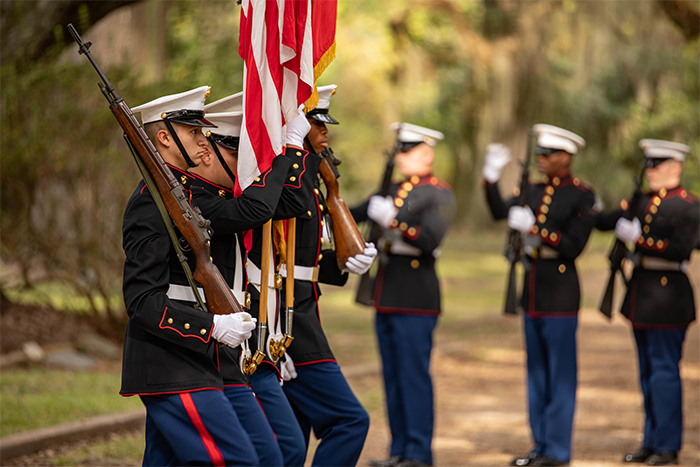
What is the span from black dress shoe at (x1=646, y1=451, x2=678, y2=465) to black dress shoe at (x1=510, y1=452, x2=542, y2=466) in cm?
82

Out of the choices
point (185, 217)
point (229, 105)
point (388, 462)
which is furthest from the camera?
A: point (388, 462)

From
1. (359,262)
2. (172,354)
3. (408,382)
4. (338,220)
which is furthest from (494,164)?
(172,354)

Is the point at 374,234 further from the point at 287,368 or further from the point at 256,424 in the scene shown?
the point at 256,424

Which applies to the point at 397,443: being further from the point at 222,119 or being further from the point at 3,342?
the point at 3,342

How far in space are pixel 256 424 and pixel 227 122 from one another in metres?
1.47

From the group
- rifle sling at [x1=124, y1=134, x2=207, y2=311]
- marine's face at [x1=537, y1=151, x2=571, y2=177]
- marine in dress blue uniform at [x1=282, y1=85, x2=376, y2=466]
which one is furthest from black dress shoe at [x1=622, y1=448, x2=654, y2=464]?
rifle sling at [x1=124, y1=134, x2=207, y2=311]

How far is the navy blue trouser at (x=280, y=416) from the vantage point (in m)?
3.87

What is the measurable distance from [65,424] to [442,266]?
15.6m

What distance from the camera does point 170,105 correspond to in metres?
3.66

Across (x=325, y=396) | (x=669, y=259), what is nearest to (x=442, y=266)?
(x=669, y=259)

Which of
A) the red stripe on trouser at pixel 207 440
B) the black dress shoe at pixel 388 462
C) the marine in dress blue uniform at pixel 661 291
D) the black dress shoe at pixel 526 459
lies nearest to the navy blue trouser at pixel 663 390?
the marine in dress blue uniform at pixel 661 291

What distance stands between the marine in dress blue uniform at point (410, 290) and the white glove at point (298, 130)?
1.93 meters

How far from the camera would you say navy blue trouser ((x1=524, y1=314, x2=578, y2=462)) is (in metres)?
6.11

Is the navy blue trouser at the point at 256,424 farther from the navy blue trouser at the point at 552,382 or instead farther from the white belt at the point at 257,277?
the navy blue trouser at the point at 552,382
